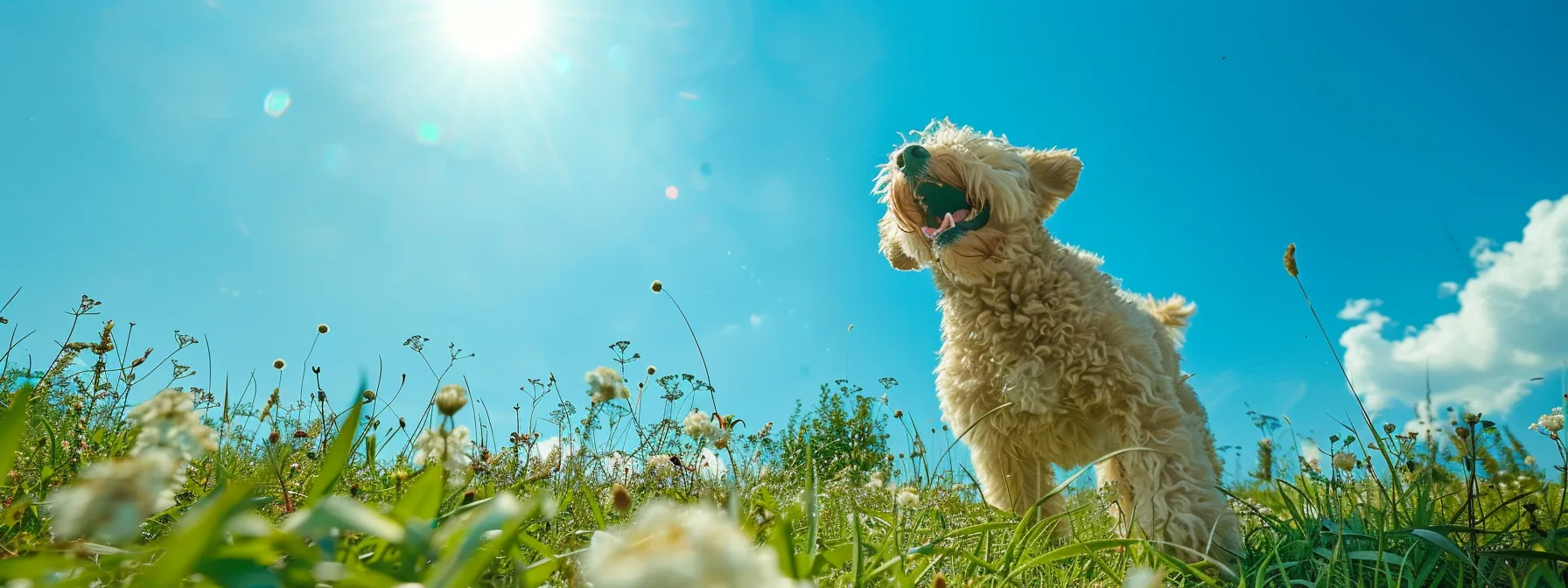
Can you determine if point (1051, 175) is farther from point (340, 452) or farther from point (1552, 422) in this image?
point (340, 452)

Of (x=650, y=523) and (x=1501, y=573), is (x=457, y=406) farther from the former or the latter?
(x=1501, y=573)

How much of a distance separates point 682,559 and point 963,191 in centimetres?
366

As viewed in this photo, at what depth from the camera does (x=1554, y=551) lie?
2.08 metres

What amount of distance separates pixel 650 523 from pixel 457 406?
74 cm

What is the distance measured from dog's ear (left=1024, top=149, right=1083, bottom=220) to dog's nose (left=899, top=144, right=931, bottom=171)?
66 centimetres

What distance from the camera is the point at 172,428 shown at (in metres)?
0.77

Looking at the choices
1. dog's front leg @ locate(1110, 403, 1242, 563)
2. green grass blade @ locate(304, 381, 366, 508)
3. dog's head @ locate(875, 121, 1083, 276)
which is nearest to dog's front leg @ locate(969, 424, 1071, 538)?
dog's front leg @ locate(1110, 403, 1242, 563)

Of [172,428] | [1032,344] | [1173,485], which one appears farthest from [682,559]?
[1032,344]

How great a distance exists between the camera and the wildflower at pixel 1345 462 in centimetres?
269

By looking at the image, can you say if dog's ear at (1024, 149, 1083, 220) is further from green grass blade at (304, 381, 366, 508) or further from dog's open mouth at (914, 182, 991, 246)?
green grass blade at (304, 381, 366, 508)

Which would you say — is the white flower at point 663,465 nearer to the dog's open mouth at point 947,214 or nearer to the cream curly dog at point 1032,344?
the cream curly dog at point 1032,344

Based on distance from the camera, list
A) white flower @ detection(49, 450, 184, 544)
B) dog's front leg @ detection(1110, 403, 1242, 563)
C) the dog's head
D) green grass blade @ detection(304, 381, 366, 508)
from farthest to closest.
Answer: the dog's head → dog's front leg @ detection(1110, 403, 1242, 563) → green grass blade @ detection(304, 381, 366, 508) → white flower @ detection(49, 450, 184, 544)

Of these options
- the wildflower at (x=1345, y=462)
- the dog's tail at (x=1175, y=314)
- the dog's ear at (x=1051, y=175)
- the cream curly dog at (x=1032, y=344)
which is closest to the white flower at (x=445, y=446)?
the cream curly dog at (x=1032, y=344)

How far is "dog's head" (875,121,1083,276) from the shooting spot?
368 centimetres
